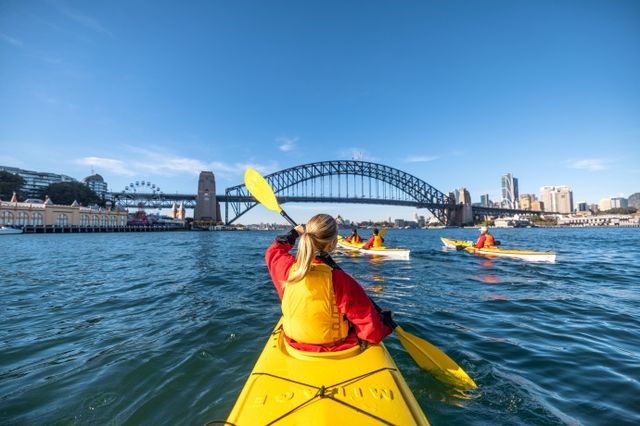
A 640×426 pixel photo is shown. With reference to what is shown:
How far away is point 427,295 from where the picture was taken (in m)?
→ 7.76

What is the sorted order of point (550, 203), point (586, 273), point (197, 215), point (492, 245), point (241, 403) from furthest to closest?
1. point (550, 203)
2. point (197, 215)
3. point (492, 245)
4. point (586, 273)
5. point (241, 403)

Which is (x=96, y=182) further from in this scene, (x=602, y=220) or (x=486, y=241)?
(x=602, y=220)

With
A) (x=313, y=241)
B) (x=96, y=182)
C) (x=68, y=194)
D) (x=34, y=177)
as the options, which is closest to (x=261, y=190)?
(x=313, y=241)

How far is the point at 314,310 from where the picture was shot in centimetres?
240

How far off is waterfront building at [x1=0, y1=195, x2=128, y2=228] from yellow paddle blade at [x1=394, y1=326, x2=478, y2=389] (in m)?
76.7

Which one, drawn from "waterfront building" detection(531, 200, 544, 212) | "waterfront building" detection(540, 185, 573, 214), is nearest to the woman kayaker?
"waterfront building" detection(531, 200, 544, 212)

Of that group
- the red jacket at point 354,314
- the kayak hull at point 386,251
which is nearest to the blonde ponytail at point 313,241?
the red jacket at point 354,314

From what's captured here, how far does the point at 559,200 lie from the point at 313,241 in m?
211

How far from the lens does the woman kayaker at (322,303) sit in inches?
94.0

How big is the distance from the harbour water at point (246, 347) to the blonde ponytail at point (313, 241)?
67.4 inches

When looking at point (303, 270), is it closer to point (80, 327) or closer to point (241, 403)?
point (241, 403)

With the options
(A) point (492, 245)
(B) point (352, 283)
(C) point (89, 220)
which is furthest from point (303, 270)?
(C) point (89, 220)

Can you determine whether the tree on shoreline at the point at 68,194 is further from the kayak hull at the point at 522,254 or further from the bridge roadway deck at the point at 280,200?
the kayak hull at the point at 522,254

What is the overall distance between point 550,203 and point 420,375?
8266 inches
